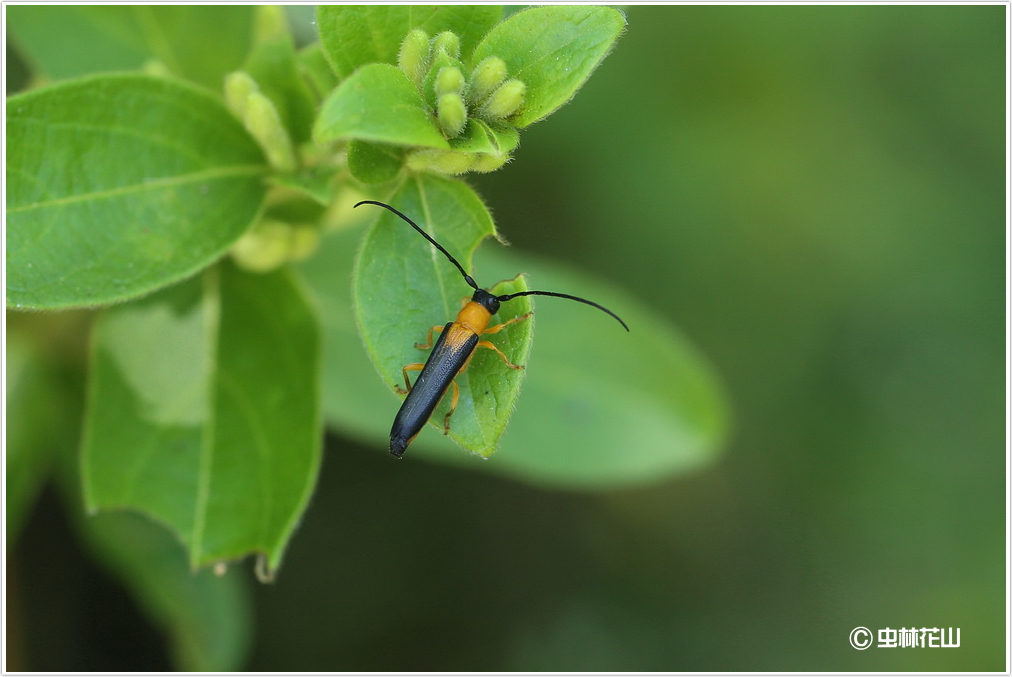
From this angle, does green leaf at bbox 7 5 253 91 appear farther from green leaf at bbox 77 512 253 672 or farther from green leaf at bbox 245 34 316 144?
green leaf at bbox 77 512 253 672

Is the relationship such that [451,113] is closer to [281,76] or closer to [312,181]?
[312,181]

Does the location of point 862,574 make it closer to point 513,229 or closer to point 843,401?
point 843,401

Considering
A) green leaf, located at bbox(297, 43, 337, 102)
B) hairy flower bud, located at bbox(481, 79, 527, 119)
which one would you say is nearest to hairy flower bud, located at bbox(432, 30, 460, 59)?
hairy flower bud, located at bbox(481, 79, 527, 119)

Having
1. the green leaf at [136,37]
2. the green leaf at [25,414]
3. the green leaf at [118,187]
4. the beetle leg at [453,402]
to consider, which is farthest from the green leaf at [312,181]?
the green leaf at [25,414]

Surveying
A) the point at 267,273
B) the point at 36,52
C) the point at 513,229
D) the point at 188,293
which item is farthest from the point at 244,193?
the point at 513,229

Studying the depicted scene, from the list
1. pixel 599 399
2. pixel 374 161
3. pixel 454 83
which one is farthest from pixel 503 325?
pixel 599 399
